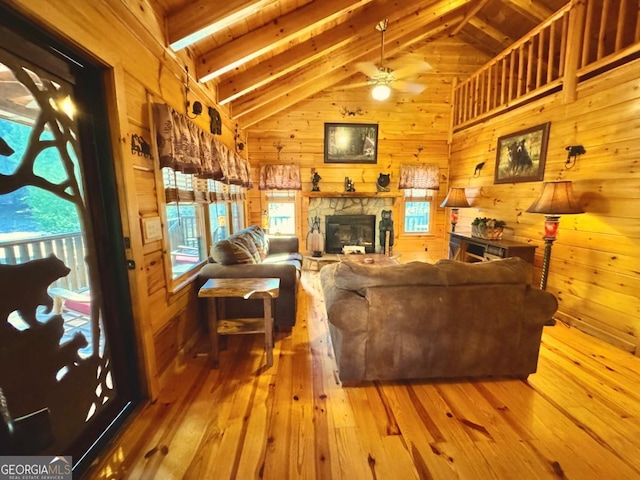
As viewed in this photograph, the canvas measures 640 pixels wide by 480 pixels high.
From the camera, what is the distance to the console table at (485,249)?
3484 millimetres

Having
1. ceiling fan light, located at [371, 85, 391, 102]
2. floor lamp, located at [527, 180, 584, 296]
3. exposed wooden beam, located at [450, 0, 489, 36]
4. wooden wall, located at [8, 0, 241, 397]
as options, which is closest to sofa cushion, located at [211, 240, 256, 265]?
wooden wall, located at [8, 0, 241, 397]

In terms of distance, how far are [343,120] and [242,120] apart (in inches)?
76.5

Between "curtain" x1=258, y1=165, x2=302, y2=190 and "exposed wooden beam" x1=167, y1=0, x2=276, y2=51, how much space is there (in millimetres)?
3196

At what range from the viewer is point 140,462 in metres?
1.41

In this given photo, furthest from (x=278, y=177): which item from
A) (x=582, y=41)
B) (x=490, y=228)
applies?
(x=582, y=41)

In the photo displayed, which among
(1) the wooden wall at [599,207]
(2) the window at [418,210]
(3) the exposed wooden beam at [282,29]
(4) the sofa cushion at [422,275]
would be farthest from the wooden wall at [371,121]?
(4) the sofa cushion at [422,275]

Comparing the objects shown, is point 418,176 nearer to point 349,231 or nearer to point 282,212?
point 349,231

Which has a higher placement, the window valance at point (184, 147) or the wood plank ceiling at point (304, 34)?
the wood plank ceiling at point (304, 34)

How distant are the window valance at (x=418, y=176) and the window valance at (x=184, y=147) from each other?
3.67 metres

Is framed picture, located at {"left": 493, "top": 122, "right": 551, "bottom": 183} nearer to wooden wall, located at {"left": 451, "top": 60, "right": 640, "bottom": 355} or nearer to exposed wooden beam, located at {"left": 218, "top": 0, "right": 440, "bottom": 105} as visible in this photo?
wooden wall, located at {"left": 451, "top": 60, "right": 640, "bottom": 355}

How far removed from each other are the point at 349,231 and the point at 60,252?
4.63m

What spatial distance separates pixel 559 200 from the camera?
9.20ft

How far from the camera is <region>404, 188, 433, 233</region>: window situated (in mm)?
5691

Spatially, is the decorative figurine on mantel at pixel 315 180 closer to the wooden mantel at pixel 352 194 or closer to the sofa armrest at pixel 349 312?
the wooden mantel at pixel 352 194
